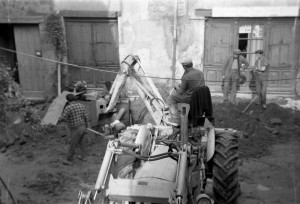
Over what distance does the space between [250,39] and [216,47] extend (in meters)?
1.21

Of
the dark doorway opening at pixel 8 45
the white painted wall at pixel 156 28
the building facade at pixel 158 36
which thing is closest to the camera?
the building facade at pixel 158 36

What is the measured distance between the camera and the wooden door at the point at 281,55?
40.3 feet

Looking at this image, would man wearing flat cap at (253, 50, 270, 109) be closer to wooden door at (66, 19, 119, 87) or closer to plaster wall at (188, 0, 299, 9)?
plaster wall at (188, 0, 299, 9)

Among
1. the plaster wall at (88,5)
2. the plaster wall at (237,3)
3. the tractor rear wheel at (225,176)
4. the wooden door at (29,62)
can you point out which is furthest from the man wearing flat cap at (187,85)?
the wooden door at (29,62)

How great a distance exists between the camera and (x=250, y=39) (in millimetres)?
12430

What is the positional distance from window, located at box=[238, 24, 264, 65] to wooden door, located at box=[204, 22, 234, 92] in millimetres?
383

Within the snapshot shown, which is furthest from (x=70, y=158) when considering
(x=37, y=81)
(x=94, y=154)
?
(x=37, y=81)

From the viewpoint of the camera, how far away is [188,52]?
12.7 m

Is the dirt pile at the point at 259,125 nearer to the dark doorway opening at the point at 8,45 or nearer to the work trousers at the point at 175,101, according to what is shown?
the work trousers at the point at 175,101

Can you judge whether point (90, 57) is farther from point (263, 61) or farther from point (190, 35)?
point (263, 61)

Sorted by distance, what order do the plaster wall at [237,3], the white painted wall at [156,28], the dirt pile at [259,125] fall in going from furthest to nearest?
the white painted wall at [156,28]
the plaster wall at [237,3]
the dirt pile at [259,125]

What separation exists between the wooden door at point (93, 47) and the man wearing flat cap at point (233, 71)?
4176 mm

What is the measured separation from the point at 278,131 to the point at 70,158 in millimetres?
5585

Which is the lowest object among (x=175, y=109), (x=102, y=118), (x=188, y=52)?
(x=102, y=118)
